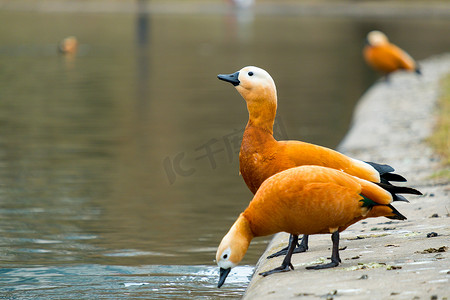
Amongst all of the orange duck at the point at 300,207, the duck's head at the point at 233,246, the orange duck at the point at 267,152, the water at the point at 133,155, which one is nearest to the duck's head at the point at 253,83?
the orange duck at the point at 267,152

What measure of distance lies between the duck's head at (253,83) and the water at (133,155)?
1.44 m

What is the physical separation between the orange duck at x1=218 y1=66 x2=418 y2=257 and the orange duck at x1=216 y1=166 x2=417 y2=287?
0.52 meters

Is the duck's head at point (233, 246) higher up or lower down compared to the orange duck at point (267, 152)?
lower down

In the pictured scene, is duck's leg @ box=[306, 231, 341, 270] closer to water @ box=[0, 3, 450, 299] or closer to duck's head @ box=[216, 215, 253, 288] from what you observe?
duck's head @ box=[216, 215, 253, 288]

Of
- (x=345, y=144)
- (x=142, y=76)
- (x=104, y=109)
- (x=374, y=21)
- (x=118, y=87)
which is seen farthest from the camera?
(x=374, y=21)

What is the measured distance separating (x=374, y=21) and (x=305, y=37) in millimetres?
15026

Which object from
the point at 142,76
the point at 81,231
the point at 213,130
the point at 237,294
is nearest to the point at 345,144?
the point at 213,130

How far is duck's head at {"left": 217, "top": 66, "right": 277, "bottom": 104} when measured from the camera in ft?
19.2

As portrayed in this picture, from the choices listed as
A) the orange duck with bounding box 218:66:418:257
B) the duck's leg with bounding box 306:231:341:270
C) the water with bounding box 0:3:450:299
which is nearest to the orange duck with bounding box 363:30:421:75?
the water with bounding box 0:3:450:299

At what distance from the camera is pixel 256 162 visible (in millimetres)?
5738

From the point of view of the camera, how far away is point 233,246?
505 centimetres

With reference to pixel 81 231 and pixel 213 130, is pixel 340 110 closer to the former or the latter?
pixel 213 130

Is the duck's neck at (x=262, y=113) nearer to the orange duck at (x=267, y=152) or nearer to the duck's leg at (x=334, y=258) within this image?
the orange duck at (x=267, y=152)

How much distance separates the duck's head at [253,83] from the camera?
5.86 meters
